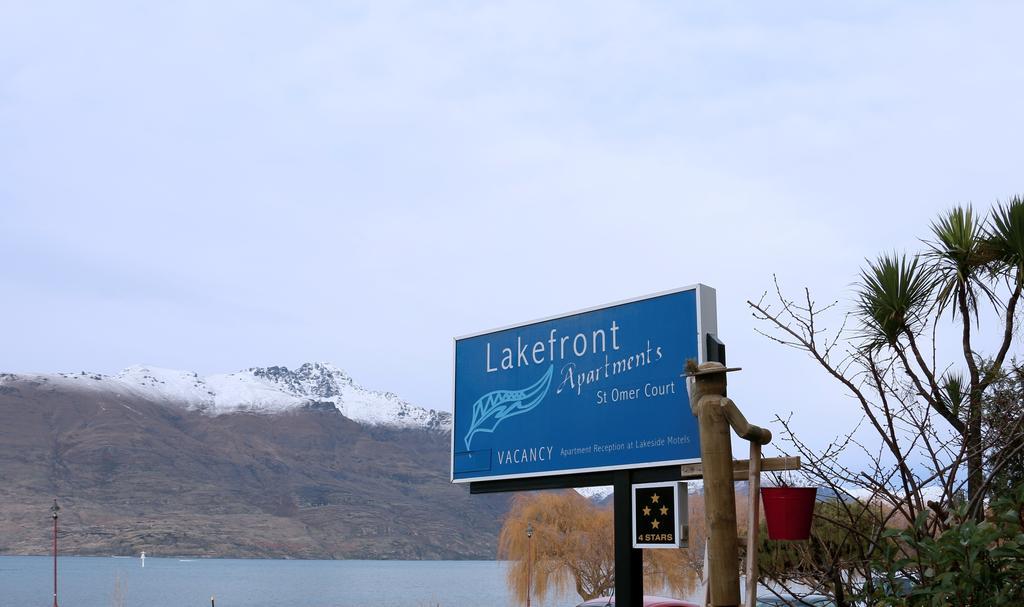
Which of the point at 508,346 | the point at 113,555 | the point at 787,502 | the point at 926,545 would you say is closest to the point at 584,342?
the point at 508,346

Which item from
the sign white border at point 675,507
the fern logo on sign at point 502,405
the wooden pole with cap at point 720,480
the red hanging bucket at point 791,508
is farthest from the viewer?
the fern logo on sign at point 502,405

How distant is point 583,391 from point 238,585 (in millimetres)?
127419

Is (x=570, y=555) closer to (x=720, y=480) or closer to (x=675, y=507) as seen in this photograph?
(x=675, y=507)

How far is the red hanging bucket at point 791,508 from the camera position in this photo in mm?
6330

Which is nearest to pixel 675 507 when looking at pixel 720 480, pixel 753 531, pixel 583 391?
pixel 583 391

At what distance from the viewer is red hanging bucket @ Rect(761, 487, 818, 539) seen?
633 cm

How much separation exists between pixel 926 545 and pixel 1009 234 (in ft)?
19.2

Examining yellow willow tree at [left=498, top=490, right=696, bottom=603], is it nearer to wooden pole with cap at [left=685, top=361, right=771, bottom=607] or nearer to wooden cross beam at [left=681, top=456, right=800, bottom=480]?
wooden cross beam at [left=681, top=456, right=800, bottom=480]

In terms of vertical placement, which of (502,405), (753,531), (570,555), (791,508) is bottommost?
(570,555)

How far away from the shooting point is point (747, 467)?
7402 mm

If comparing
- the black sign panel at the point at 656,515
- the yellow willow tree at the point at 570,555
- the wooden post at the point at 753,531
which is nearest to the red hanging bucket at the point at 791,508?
the wooden post at the point at 753,531

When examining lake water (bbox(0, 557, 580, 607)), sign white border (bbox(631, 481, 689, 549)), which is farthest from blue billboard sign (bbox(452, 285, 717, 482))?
lake water (bbox(0, 557, 580, 607))

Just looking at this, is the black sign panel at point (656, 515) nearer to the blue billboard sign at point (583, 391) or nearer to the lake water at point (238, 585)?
the blue billboard sign at point (583, 391)

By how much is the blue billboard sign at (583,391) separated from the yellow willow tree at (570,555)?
28.6m
